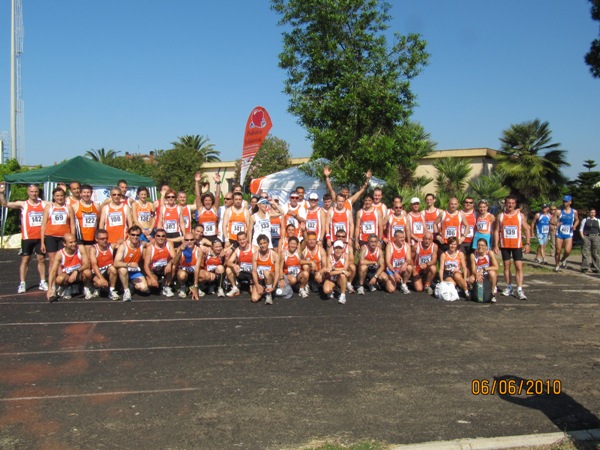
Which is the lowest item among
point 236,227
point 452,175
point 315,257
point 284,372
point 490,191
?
point 284,372

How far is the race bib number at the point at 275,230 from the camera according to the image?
1113 centimetres

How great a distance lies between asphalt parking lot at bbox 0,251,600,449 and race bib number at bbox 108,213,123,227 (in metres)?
1.53

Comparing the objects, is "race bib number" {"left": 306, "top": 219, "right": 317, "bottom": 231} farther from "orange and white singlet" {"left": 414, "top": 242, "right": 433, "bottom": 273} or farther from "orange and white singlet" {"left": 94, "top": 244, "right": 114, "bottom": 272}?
"orange and white singlet" {"left": 94, "top": 244, "right": 114, "bottom": 272}

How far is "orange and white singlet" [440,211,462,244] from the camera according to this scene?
10539 mm

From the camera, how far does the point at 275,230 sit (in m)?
11.2

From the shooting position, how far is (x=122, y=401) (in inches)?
192

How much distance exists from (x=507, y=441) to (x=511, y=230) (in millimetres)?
6551

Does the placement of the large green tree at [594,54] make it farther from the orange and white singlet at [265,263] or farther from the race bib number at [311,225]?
the orange and white singlet at [265,263]

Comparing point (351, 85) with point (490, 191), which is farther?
point (490, 191)

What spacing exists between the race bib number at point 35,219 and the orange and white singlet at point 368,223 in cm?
616

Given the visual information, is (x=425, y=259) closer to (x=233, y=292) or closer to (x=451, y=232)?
(x=451, y=232)

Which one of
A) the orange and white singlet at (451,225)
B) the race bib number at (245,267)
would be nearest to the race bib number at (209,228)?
the race bib number at (245,267)

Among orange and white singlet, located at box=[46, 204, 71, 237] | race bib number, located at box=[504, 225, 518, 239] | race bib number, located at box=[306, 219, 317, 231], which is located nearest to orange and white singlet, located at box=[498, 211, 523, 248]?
race bib number, located at box=[504, 225, 518, 239]
